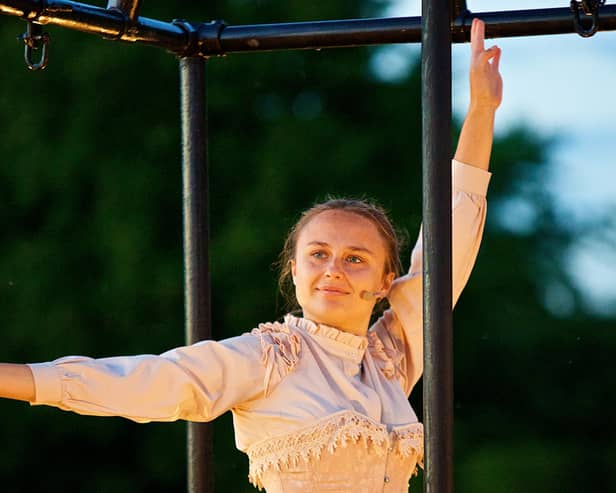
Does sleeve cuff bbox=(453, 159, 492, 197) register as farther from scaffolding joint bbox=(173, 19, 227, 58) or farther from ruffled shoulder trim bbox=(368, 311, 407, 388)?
scaffolding joint bbox=(173, 19, 227, 58)

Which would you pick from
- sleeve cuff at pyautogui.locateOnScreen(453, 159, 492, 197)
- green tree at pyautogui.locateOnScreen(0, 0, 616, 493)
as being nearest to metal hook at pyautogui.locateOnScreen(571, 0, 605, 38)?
sleeve cuff at pyautogui.locateOnScreen(453, 159, 492, 197)

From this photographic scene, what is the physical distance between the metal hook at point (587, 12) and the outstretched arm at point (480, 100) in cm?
9

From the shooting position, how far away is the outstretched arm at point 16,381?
Answer: 3.70ft

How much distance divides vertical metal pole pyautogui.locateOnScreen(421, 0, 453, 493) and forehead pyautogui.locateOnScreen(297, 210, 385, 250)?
0.45 meters

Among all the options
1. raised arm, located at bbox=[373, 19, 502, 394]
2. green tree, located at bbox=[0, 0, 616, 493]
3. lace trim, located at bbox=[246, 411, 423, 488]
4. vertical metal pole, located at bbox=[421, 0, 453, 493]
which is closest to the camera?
vertical metal pole, located at bbox=[421, 0, 453, 493]

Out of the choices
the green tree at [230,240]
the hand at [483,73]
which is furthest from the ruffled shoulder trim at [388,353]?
the green tree at [230,240]

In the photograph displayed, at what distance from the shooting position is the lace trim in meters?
1.37

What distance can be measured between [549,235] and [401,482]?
1889 mm

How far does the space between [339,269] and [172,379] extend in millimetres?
293

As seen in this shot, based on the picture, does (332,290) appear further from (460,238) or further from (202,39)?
(202,39)

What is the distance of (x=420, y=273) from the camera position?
157cm

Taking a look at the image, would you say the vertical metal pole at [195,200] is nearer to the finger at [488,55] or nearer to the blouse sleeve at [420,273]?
the blouse sleeve at [420,273]

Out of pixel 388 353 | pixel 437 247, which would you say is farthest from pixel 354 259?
pixel 437 247

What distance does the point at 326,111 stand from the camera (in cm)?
331
